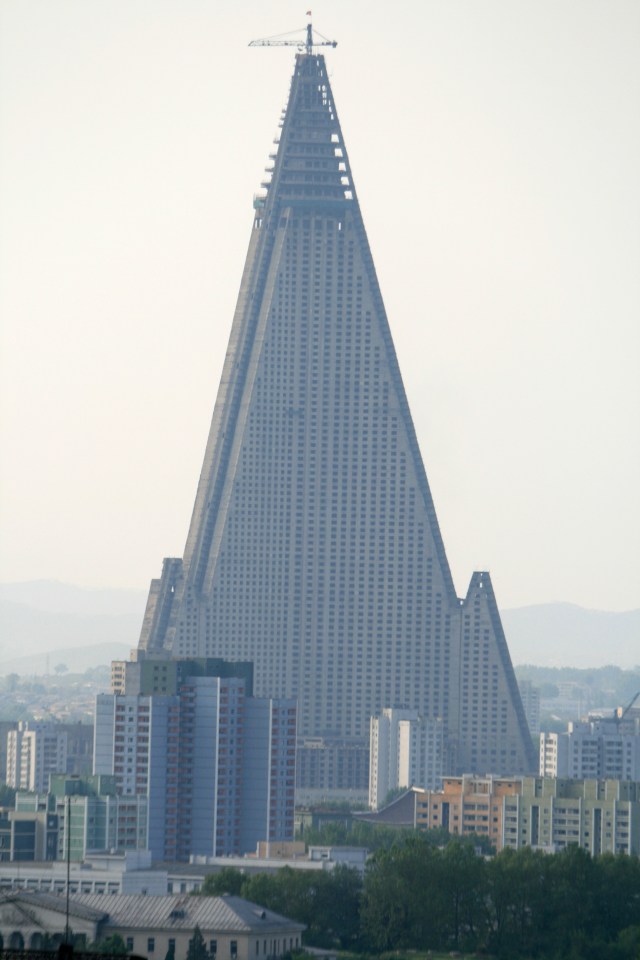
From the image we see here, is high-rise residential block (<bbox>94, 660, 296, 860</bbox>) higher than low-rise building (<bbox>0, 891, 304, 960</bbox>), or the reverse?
high-rise residential block (<bbox>94, 660, 296, 860</bbox>)

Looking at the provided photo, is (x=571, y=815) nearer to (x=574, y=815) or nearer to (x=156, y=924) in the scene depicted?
(x=574, y=815)

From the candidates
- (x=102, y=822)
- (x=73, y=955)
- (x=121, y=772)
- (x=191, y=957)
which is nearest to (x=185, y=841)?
(x=121, y=772)

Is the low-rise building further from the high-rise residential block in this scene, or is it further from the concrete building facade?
the concrete building facade

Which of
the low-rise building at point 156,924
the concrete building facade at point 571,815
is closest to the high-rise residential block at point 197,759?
the concrete building facade at point 571,815

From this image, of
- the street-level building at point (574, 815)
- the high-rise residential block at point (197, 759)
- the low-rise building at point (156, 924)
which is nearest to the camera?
the low-rise building at point (156, 924)

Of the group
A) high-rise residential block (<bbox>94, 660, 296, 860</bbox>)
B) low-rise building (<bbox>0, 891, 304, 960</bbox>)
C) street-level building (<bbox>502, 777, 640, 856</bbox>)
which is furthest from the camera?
street-level building (<bbox>502, 777, 640, 856</bbox>)

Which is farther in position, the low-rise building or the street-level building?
the street-level building

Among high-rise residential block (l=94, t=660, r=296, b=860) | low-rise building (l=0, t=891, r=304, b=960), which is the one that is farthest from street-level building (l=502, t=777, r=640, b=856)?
low-rise building (l=0, t=891, r=304, b=960)

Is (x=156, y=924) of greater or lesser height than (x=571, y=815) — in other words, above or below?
below

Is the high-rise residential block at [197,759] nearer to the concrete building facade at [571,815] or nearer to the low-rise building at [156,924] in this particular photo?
the concrete building facade at [571,815]

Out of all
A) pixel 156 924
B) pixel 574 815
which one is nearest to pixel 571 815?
pixel 574 815

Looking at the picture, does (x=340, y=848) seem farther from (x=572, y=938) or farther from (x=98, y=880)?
(x=572, y=938)

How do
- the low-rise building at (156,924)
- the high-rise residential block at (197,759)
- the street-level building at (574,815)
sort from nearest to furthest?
the low-rise building at (156,924), the high-rise residential block at (197,759), the street-level building at (574,815)

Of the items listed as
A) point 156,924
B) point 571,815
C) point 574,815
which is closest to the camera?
point 156,924
